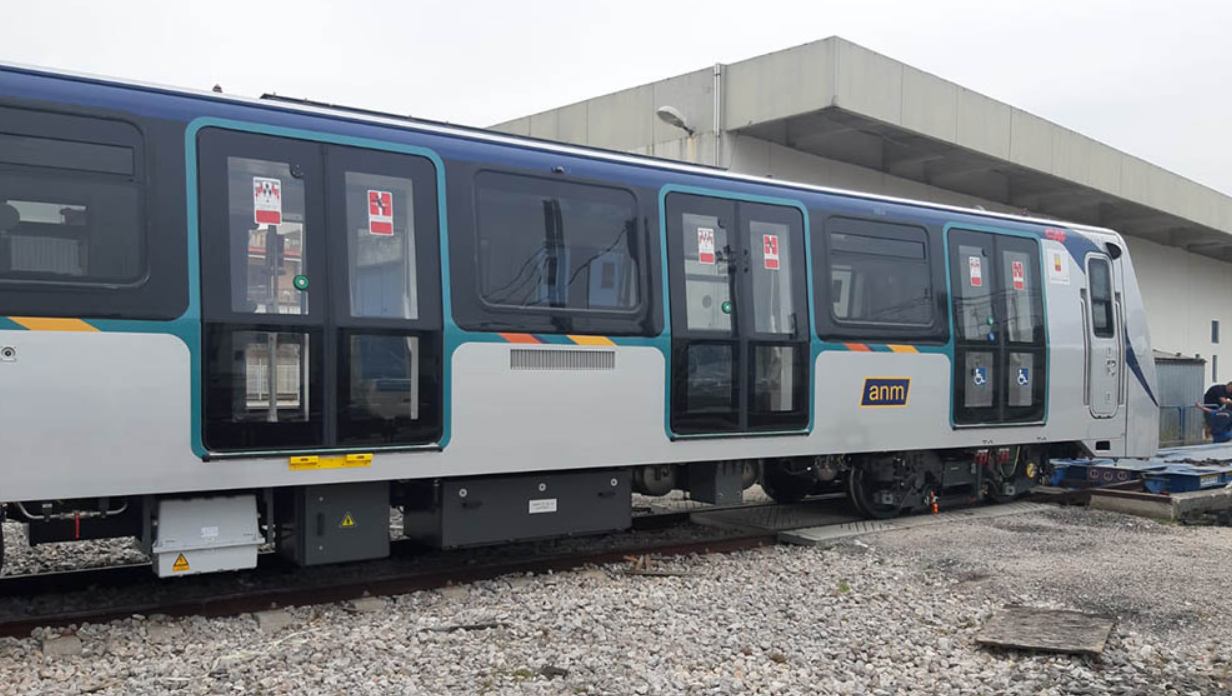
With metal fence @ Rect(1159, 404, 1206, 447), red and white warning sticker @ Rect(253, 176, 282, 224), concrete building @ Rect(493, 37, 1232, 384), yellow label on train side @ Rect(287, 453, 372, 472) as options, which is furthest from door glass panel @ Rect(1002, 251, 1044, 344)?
metal fence @ Rect(1159, 404, 1206, 447)

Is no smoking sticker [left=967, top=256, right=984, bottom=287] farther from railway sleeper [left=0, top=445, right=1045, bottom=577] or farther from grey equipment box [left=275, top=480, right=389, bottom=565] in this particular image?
grey equipment box [left=275, top=480, right=389, bottom=565]

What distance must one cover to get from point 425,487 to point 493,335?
1.20 meters

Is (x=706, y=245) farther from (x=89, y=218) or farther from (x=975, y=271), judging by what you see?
(x=89, y=218)

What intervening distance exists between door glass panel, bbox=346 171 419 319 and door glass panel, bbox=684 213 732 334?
7.60 ft

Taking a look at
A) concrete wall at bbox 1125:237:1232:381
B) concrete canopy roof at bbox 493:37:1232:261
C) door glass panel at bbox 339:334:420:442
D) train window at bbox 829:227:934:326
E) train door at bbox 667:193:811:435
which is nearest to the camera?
door glass panel at bbox 339:334:420:442

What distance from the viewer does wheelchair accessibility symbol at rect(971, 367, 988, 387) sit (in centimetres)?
983

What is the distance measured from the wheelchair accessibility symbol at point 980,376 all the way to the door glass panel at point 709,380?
3.17m

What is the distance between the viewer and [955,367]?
9656mm

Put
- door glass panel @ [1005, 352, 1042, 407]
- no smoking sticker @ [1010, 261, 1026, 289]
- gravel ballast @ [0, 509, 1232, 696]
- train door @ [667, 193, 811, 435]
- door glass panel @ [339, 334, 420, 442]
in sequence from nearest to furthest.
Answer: gravel ballast @ [0, 509, 1232, 696] → door glass panel @ [339, 334, 420, 442] → train door @ [667, 193, 811, 435] → door glass panel @ [1005, 352, 1042, 407] → no smoking sticker @ [1010, 261, 1026, 289]

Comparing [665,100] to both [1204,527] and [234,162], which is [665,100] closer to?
[1204,527]

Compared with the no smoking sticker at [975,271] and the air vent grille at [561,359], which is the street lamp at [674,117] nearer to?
the no smoking sticker at [975,271]

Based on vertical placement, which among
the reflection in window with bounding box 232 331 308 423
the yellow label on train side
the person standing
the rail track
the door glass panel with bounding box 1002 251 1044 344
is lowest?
the rail track

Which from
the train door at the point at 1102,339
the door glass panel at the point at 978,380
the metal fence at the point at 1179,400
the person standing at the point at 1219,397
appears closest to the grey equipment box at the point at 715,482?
the door glass panel at the point at 978,380

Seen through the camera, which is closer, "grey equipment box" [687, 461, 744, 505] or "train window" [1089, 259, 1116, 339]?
"grey equipment box" [687, 461, 744, 505]
